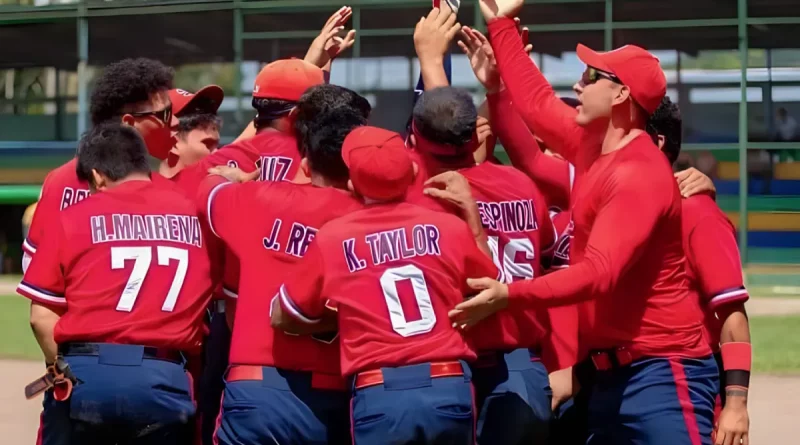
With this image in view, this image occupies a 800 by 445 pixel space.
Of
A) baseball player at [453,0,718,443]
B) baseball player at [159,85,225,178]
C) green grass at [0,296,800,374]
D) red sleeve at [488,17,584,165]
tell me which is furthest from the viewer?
green grass at [0,296,800,374]

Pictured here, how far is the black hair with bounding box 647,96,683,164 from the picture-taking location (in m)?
4.63

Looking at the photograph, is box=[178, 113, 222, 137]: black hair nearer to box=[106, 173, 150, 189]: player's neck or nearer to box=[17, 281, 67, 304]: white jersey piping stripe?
box=[106, 173, 150, 189]: player's neck

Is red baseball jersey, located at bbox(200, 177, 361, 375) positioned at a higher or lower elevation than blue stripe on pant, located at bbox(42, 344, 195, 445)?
higher

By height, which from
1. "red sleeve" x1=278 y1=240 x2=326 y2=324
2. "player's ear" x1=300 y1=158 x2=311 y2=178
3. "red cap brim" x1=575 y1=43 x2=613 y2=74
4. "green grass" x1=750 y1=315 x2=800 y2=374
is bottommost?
"green grass" x1=750 y1=315 x2=800 y2=374

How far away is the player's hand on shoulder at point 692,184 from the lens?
4412 millimetres

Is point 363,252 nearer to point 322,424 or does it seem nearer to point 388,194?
point 388,194

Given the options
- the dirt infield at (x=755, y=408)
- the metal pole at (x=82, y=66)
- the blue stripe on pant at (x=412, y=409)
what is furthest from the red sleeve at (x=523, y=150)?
the metal pole at (x=82, y=66)

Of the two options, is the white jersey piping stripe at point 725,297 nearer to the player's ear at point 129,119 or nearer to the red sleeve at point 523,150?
the red sleeve at point 523,150

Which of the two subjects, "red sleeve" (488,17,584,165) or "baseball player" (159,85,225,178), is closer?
"red sleeve" (488,17,584,165)

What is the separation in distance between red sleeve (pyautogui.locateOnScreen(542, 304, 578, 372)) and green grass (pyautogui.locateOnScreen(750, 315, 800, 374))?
7.01 m

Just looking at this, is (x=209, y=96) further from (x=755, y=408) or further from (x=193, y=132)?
(x=755, y=408)

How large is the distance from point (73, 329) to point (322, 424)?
3.35 ft

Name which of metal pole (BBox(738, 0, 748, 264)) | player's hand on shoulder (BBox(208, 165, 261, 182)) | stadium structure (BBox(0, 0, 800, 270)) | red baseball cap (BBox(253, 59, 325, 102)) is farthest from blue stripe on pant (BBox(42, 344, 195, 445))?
stadium structure (BBox(0, 0, 800, 270))

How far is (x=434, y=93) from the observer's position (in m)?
4.37
